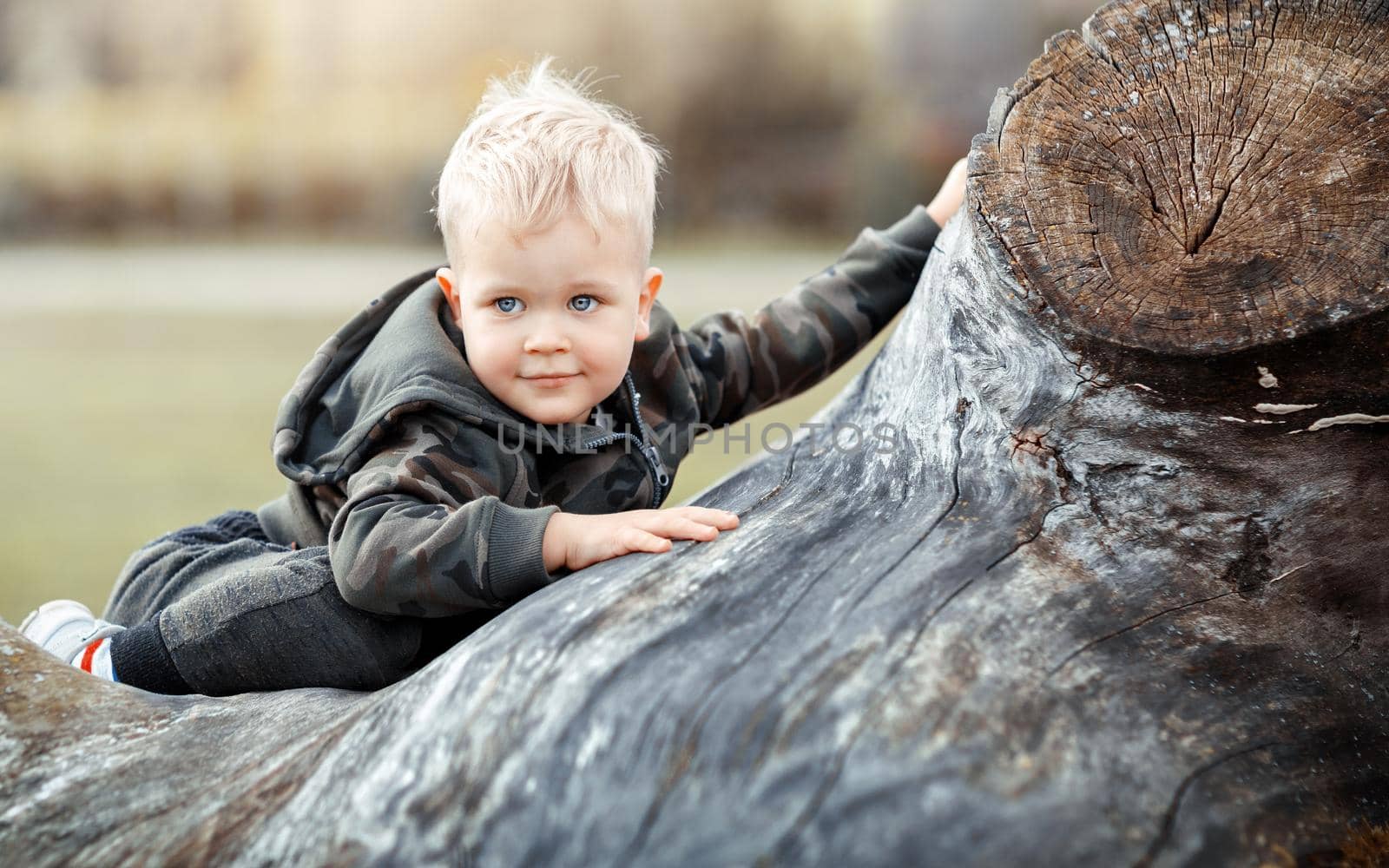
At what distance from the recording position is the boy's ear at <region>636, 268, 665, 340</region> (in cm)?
194

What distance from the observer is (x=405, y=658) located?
1740mm

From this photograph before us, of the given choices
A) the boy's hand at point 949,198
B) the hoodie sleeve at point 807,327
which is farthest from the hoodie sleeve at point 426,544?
the boy's hand at point 949,198

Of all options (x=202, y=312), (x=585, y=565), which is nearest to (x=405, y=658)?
(x=585, y=565)

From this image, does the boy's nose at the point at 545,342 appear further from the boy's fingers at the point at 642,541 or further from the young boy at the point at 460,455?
the boy's fingers at the point at 642,541

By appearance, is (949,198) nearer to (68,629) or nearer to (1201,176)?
(1201,176)

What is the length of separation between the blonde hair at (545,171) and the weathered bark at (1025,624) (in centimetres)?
47

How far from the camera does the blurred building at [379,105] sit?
43.7ft

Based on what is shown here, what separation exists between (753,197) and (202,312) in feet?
19.1

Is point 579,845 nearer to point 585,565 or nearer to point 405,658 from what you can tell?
point 585,565

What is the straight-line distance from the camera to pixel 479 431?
1772 mm

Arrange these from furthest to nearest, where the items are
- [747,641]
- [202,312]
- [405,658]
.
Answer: [202,312] < [405,658] < [747,641]

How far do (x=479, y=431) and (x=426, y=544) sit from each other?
27 cm

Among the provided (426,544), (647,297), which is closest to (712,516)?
(426,544)

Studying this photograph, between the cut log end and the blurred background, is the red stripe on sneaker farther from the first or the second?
the blurred background
